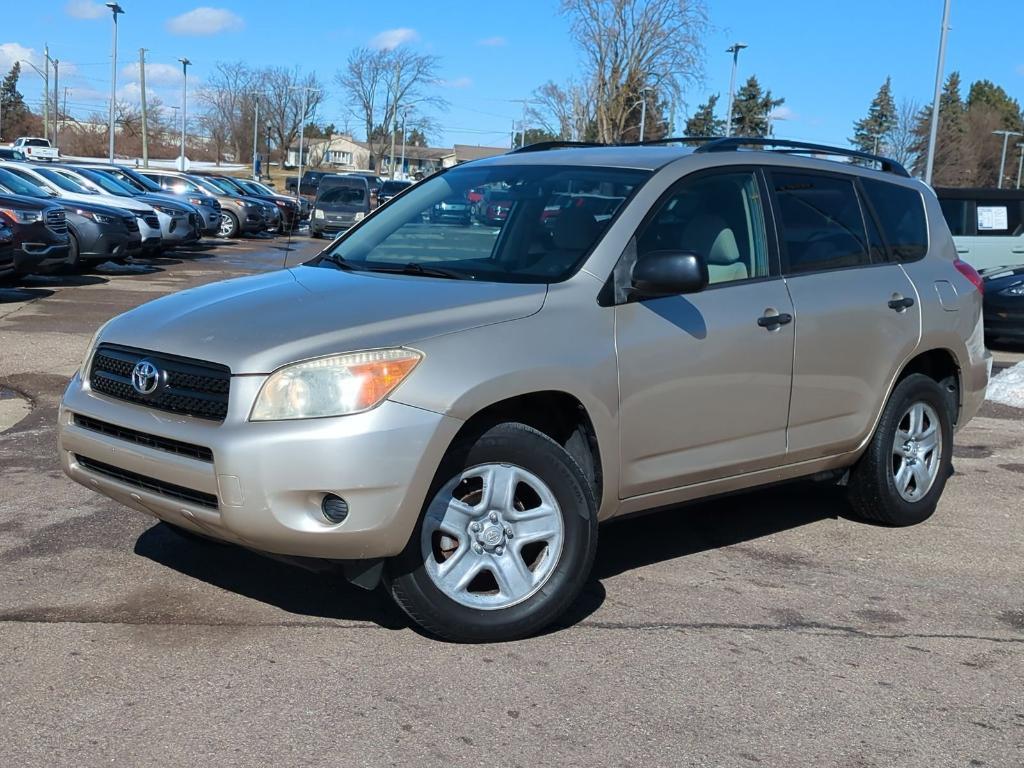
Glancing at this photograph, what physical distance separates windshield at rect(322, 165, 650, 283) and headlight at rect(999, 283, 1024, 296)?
30.8ft

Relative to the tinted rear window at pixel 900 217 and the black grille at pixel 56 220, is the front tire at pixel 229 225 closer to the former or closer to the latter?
the black grille at pixel 56 220

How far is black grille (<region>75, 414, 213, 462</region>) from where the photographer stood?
3.86 metres

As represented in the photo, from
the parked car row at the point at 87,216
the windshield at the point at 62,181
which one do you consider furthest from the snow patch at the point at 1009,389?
the windshield at the point at 62,181

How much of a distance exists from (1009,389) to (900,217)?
464cm

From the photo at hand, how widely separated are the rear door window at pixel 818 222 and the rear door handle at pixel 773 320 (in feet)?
0.89

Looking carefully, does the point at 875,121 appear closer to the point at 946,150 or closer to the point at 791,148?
the point at 946,150

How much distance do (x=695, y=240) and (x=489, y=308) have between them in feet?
3.94

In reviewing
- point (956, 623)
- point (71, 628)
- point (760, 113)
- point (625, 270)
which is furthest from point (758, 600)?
point (760, 113)

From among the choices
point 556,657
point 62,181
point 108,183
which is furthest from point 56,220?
point 556,657

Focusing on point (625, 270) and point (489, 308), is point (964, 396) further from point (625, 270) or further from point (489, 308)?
point (489, 308)

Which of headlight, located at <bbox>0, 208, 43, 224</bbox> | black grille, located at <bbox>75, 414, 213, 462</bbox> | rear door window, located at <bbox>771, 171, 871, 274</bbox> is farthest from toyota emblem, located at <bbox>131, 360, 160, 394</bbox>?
headlight, located at <bbox>0, 208, 43, 224</bbox>

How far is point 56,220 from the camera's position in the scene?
15844 millimetres

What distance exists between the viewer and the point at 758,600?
477 centimetres

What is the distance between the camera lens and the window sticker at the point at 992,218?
55.3ft
